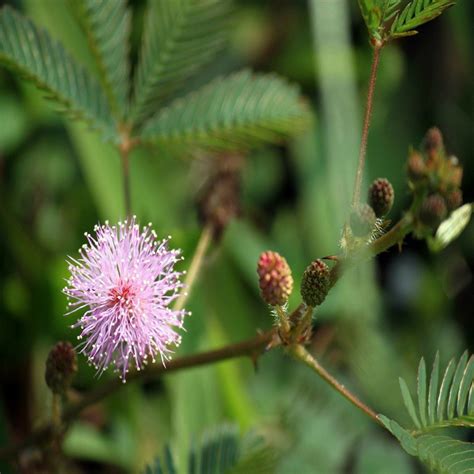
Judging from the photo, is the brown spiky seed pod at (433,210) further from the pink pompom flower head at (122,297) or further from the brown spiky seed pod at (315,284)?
the pink pompom flower head at (122,297)

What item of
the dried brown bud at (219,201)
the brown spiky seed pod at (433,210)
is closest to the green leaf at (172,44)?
the dried brown bud at (219,201)

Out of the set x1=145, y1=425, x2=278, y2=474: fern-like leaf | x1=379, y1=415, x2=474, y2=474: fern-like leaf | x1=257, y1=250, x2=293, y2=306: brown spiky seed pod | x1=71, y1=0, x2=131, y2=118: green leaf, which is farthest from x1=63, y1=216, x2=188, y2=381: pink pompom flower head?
x1=71, y1=0, x2=131, y2=118: green leaf

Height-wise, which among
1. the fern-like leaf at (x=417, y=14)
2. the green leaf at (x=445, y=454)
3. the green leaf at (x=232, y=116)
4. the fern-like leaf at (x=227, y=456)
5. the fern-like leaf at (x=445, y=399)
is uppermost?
the fern-like leaf at (x=417, y=14)

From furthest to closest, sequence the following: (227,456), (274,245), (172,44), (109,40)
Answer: (274,245) → (172,44) → (109,40) → (227,456)

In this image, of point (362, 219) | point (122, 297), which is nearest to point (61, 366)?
point (122, 297)

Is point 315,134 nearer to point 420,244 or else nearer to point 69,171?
point 420,244

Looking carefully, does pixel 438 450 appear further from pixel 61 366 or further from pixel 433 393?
pixel 61 366
